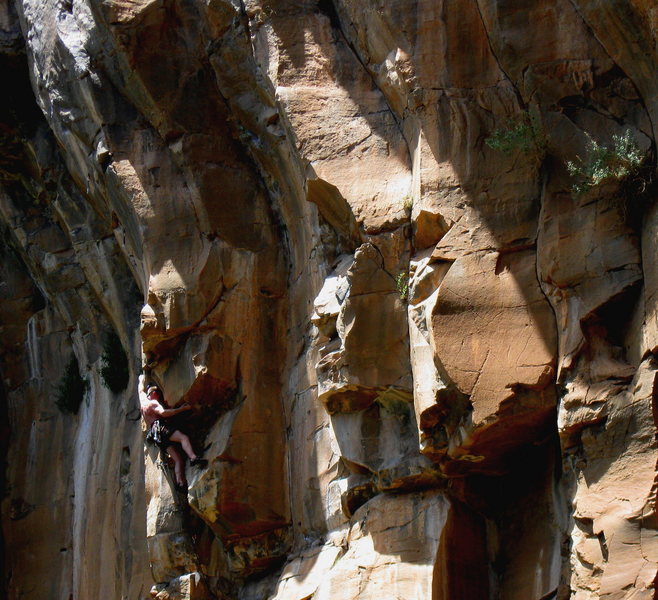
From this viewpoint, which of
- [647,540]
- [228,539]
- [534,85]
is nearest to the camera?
[647,540]

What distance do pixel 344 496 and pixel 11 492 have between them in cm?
738

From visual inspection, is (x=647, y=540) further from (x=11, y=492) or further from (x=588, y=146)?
(x=11, y=492)

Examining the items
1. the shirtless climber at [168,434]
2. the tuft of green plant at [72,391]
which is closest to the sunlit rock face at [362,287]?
the shirtless climber at [168,434]

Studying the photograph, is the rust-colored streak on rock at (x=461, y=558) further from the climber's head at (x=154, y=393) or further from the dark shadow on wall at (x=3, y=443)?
the dark shadow on wall at (x=3, y=443)

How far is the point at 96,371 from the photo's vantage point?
16.6 m

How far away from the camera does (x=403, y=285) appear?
1149 cm

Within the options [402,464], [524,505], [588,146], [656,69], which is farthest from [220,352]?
[656,69]

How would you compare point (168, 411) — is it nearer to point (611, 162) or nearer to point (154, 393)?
point (154, 393)

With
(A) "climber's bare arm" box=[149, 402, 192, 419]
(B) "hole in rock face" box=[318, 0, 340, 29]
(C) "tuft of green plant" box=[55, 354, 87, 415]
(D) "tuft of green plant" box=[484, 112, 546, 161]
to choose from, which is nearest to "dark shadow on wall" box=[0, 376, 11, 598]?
(C) "tuft of green plant" box=[55, 354, 87, 415]

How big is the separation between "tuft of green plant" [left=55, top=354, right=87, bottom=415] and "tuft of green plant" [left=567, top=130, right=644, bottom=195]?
9206 millimetres

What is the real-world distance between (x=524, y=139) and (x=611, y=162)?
990 mm

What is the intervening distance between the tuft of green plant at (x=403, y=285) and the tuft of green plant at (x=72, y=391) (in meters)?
7.03

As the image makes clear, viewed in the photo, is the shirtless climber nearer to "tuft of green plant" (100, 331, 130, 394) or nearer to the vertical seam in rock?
"tuft of green plant" (100, 331, 130, 394)

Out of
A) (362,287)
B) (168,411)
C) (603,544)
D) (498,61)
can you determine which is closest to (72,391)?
(168,411)
